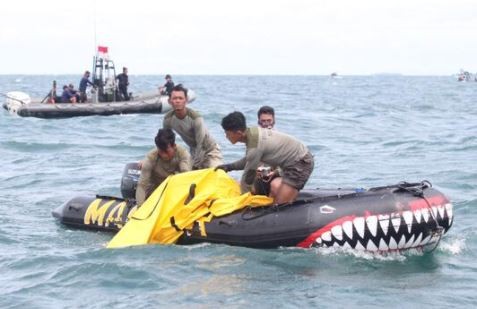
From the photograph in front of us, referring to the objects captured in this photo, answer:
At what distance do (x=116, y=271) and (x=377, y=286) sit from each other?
8.67ft

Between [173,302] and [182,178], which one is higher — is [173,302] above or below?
below

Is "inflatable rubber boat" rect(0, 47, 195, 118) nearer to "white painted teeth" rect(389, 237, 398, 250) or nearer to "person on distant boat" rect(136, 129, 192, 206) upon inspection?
"person on distant boat" rect(136, 129, 192, 206)

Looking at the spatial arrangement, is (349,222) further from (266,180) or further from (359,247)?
(266,180)

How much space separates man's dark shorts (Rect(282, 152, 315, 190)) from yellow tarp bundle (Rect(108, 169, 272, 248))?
38cm

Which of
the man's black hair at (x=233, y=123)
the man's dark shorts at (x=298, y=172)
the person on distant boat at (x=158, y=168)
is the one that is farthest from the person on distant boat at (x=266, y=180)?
the person on distant boat at (x=158, y=168)

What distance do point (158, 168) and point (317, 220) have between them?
246cm

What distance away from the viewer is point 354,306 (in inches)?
306

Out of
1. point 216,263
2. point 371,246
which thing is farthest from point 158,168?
point 371,246

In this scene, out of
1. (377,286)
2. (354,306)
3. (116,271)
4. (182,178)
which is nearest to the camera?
(354,306)

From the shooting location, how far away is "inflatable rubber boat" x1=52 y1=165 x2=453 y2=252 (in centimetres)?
916

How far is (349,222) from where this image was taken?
9.17 metres

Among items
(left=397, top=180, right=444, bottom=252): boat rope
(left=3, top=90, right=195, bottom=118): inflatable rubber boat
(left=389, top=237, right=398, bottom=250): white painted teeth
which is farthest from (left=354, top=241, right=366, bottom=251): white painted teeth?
(left=3, top=90, right=195, bottom=118): inflatable rubber boat

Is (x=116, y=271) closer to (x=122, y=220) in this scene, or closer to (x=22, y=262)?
(x=22, y=262)

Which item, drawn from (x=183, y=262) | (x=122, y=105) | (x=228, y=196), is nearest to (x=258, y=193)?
(x=228, y=196)
